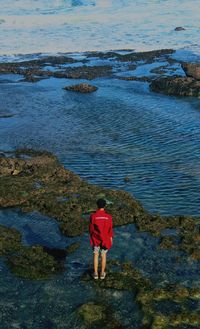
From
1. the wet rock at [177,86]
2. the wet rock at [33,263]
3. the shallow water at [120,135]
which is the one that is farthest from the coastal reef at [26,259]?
the wet rock at [177,86]

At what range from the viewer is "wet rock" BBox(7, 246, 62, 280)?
14.1m

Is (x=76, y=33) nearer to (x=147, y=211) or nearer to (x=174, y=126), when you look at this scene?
(x=174, y=126)

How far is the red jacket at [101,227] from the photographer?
13.2 meters

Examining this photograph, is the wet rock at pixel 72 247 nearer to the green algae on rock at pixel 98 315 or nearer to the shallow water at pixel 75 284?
the shallow water at pixel 75 284

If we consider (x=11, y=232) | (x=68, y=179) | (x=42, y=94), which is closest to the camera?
(x=11, y=232)

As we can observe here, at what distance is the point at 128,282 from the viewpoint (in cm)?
1376

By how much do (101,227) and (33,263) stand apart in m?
2.96

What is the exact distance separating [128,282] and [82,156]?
39.3ft

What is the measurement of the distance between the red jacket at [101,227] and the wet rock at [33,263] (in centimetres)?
193

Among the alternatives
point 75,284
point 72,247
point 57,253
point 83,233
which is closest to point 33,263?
point 57,253

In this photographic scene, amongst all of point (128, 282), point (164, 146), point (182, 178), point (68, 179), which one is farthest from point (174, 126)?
point (128, 282)

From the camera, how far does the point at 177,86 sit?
3959 cm

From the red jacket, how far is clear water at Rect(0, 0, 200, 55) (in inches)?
2049

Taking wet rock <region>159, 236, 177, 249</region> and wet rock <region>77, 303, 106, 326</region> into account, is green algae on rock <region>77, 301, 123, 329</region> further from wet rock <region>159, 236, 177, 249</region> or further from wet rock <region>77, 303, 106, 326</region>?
wet rock <region>159, 236, 177, 249</region>
